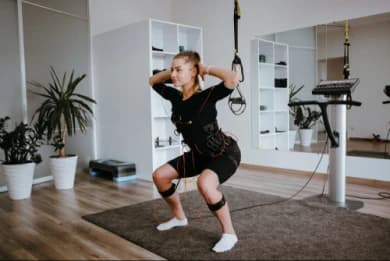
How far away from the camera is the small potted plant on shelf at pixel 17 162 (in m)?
3.67

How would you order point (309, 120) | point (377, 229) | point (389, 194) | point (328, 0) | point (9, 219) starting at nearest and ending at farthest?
1. point (377, 229)
2. point (9, 219)
3. point (389, 194)
4. point (328, 0)
5. point (309, 120)

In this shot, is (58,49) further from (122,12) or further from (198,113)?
(198,113)

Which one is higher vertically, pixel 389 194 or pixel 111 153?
pixel 111 153

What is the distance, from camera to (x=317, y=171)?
14.7ft

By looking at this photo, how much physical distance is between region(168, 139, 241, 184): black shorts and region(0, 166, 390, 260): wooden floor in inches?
24.1

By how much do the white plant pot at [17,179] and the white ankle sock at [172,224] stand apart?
72.7 inches

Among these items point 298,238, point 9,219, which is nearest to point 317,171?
point 298,238

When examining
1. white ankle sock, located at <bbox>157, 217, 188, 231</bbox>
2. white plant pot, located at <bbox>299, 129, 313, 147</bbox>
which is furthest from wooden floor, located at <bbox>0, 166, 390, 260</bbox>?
white plant pot, located at <bbox>299, 129, 313, 147</bbox>

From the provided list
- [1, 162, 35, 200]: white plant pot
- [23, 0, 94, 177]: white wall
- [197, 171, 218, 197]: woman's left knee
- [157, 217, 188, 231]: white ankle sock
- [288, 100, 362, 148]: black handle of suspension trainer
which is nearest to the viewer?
[197, 171, 218, 197]: woman's left knee

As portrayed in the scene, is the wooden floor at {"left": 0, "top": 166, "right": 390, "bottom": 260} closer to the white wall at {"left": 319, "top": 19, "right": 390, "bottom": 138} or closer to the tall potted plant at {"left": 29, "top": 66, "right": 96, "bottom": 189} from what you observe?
the tall potted plant at {"left": 29, "top": 66, "right": 96, "bottom": 189}

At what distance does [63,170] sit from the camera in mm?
4074

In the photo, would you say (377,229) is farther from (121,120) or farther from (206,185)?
(121,120)

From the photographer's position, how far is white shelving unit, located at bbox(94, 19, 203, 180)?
4.41 meters

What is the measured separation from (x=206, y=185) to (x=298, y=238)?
80cm
